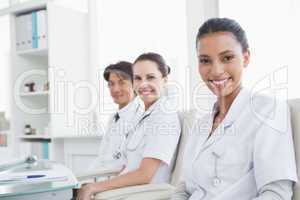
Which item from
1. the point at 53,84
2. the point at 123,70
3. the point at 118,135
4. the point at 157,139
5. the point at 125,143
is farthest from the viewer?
the point at 53,84

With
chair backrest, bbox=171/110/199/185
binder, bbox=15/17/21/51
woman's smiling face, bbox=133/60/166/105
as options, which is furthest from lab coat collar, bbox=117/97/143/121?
binder, bbox=15/17/21/51

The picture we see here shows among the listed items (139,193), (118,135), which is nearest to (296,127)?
(139,193)

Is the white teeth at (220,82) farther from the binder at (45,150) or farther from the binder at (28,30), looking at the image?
the binder at (28,30)

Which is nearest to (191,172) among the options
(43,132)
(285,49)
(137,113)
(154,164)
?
(154,164)

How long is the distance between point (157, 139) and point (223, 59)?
59 centimetres

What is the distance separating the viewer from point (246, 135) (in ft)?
3.44

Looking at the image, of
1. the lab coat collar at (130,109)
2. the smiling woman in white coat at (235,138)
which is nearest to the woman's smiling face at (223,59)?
the smiling woman in white coat at (235,138)

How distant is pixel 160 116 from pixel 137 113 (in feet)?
1.38

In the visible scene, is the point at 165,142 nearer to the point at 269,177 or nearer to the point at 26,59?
the point at 269,177

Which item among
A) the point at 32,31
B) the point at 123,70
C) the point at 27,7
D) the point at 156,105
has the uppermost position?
the point at 27,7

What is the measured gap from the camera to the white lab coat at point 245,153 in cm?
96

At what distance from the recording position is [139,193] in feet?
4.33

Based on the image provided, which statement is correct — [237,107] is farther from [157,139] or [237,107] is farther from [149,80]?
[149,80]

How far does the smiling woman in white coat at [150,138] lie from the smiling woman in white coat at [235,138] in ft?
1.05
